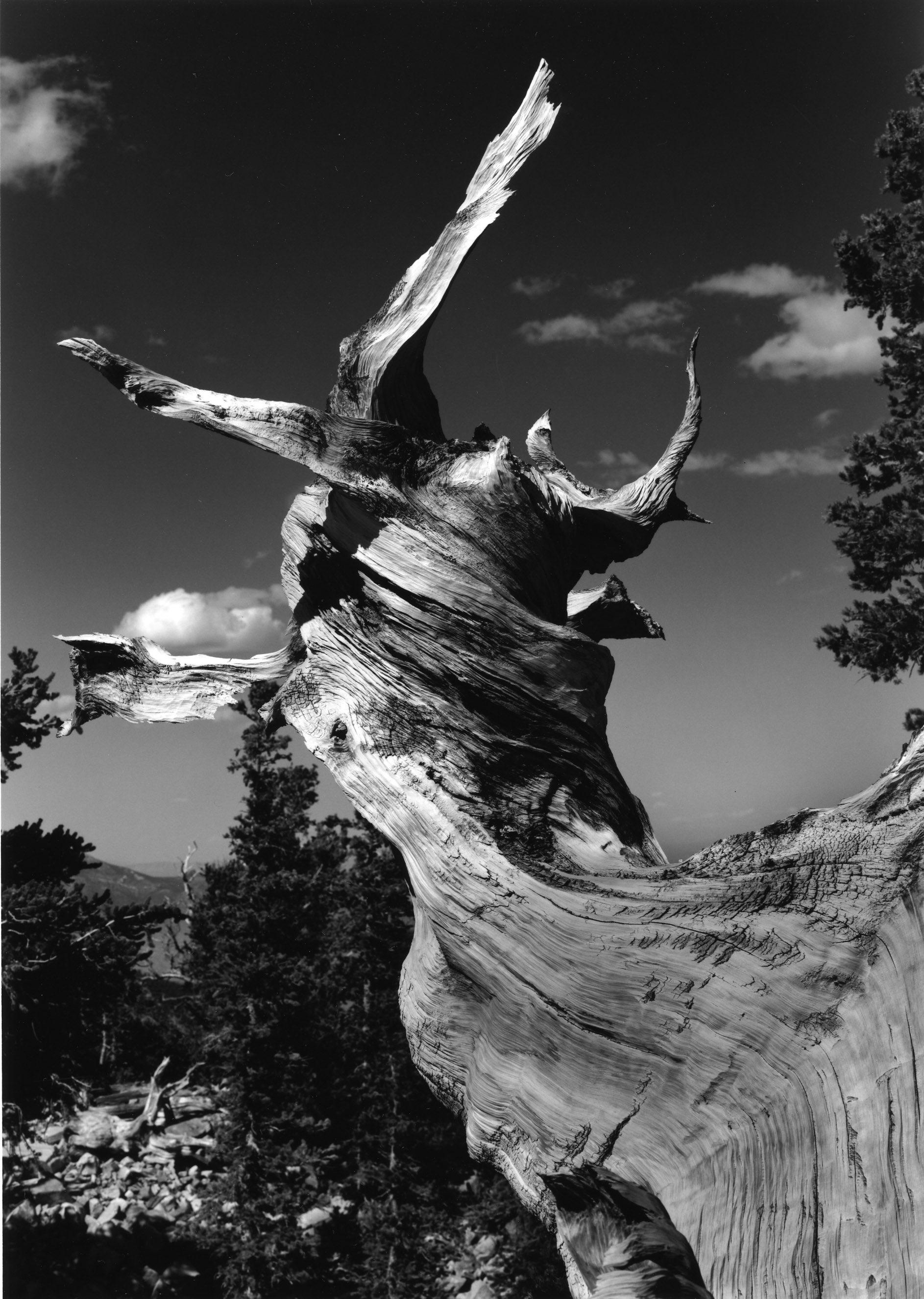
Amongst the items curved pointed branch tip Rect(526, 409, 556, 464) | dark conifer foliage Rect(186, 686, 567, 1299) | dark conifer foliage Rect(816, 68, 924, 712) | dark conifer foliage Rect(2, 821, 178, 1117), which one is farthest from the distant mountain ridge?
curved pointed branch tip Rect(526, 409, 556, 464)

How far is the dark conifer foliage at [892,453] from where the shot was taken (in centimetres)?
984

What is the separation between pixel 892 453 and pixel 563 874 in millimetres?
10185

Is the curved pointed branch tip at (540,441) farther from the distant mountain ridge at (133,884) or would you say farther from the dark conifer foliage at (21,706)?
the distant mountain ridge at (133,884)

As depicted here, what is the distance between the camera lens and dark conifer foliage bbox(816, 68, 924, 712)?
9.84m

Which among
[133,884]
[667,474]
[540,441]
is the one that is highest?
[133,884]

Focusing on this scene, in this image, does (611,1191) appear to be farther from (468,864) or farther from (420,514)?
(420,514)

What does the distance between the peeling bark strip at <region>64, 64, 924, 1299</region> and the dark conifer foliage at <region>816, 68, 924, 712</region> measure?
8611 mm

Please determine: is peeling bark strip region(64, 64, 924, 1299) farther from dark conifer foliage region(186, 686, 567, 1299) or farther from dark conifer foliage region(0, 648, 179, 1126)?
dark conifer foliage region(186, 686, 567, 1299)

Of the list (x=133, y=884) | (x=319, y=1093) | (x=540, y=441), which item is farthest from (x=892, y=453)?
(x=133, y=884)

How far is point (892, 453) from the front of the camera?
10.4 meters

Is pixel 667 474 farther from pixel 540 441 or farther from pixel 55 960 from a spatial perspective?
pixel 55 960

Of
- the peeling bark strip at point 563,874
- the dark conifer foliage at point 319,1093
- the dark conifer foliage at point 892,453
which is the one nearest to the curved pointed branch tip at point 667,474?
the peeling bark strip at point 563,874

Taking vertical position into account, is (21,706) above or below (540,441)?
above

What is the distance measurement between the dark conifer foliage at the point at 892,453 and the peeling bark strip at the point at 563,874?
8.61 m
